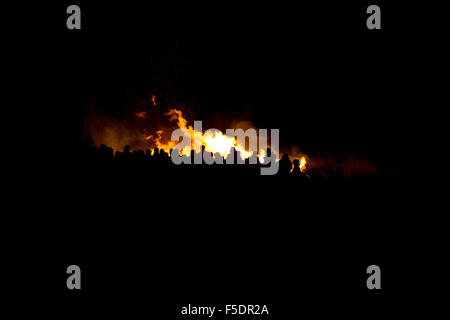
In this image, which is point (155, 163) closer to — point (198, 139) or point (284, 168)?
point (284, 168)

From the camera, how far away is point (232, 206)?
199 inches

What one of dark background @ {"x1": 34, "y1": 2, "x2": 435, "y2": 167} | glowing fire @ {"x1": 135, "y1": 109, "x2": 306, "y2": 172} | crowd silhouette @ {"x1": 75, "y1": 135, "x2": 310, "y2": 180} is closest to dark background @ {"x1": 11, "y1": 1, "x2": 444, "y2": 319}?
dark background @ {"x1": 34, "y1": 2, "x2": 435, "y2": 167}

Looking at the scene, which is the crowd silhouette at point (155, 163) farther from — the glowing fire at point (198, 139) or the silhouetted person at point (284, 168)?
the glowing fire at point (198, 139)

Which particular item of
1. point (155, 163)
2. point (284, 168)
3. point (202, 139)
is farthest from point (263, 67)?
point (155, 163)

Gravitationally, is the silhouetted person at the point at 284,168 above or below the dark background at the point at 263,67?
below

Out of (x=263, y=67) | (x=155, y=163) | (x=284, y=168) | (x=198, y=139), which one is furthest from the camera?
(x=198, y=139)

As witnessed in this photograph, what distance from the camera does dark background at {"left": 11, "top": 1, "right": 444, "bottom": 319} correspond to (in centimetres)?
423

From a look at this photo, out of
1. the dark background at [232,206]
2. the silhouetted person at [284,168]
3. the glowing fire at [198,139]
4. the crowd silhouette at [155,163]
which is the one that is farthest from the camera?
the glowing fire at [198,139]

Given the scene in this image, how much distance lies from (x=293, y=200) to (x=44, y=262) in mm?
3207

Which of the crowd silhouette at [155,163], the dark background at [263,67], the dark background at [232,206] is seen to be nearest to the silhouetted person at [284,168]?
the crowd silhouette at [155,163]

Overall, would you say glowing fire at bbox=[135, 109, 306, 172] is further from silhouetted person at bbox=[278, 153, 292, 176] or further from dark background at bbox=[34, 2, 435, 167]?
silhouetted person at bbox=[278, 153, 292, 176]

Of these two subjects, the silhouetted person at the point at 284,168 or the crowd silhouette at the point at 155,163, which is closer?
the crowd silhouette at the point at 155,163

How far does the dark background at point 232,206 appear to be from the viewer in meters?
4.23
